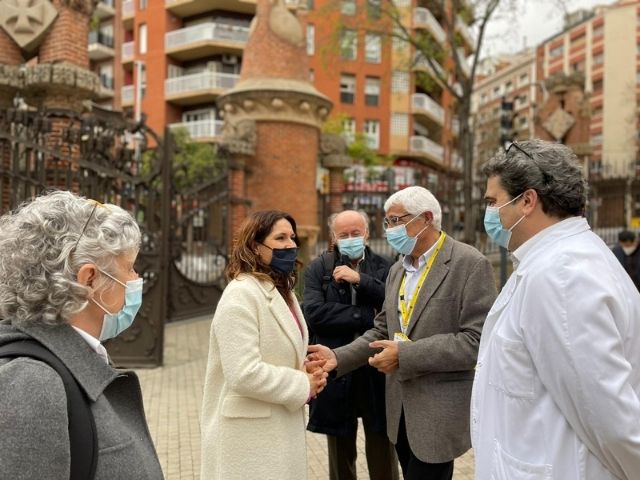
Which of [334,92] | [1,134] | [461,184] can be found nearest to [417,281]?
[1,134]

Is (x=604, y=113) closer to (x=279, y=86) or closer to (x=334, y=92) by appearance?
(x=334, y=92)

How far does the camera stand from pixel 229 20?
39562mm

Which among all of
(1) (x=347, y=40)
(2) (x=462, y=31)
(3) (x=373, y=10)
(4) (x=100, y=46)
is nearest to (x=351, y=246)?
(3) (x=373, y=10)

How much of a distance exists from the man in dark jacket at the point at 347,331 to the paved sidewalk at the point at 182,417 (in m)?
1.12

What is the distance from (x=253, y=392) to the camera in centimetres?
279

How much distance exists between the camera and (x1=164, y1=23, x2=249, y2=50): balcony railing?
3828cm

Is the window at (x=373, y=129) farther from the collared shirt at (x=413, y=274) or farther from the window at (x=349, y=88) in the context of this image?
the collared shirt at (x=413, y=274)

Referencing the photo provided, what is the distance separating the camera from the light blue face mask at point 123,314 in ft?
6.65

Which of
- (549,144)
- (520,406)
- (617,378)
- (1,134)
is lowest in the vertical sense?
(520,406)

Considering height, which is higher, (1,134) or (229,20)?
(229,20)

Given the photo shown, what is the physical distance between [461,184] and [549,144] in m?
14.6

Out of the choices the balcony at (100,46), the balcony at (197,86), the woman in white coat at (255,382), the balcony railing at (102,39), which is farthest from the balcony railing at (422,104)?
the woman in white coat at (255,382)

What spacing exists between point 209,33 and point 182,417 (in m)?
35.0

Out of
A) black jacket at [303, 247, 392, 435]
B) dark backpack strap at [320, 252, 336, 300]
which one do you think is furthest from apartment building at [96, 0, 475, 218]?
black jacket at [303, 247, 392, 435]
